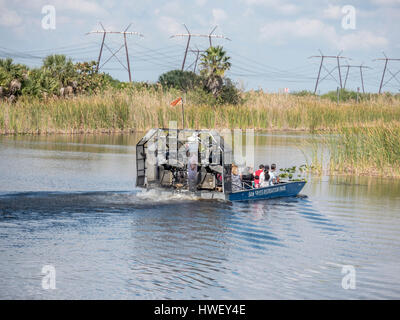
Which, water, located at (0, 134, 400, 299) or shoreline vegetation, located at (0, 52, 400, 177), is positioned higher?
shoreline vegetation, located at (0, 52, 400, 177)

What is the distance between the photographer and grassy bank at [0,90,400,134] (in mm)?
54844

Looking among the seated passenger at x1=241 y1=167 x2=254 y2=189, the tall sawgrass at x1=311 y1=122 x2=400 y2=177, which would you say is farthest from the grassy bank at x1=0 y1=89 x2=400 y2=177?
the seated passenger at x1=241 y1=167 x2=254 y2=189

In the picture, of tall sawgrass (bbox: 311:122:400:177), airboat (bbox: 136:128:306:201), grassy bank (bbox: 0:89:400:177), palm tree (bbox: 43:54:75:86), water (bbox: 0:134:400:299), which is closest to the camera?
water (bbox: 0:134:400:299)

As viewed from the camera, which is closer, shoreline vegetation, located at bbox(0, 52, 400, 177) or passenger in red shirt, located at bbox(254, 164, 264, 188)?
passenger in red shirt, located at bbox(254, 164, 264, 188)

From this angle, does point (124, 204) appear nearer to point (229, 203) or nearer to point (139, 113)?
point (229, 203)

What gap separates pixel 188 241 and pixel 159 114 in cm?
4151

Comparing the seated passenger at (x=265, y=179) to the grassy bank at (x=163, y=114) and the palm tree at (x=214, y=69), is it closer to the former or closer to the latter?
the grassy bank at (x=163, y=114)

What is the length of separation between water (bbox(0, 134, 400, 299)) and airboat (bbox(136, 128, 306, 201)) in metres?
0.43

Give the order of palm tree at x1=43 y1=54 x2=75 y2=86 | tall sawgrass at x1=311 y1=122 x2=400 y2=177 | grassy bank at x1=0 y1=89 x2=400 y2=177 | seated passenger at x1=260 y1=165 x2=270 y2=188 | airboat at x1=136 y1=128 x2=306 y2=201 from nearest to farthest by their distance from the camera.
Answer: airboat at x1=136 y1=128 x2=306 y2=201
seated passenger at x1=260 y1=165 x2=270 y2=188
tall sawgrass at x1=311 y1=122 x2=400 y2=177
grassy bank at x1=0 y1=89 x2=400 y2=177
palm tree at x1=43 y1=54 x2=75 y2=86

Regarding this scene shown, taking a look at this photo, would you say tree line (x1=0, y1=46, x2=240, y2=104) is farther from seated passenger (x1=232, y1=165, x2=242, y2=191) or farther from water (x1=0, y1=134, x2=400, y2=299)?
seated passenger (x1=232, y1=165, x2=242, y2=191)

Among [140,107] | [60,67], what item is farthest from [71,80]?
[140,107]

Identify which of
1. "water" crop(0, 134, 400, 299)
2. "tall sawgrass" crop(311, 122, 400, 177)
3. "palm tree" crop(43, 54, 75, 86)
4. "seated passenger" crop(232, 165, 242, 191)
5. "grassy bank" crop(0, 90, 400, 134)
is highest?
"palm tree" crop(43, 54, 75, 86)

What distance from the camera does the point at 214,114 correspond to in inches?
2392

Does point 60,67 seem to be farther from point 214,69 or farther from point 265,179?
point 265,179
